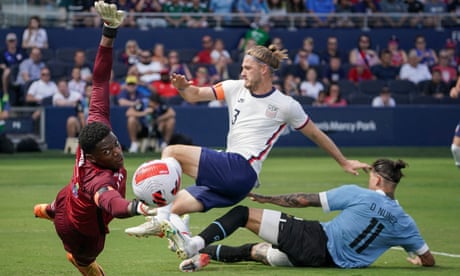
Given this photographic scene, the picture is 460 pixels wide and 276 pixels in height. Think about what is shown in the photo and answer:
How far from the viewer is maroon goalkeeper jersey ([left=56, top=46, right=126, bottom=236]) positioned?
26.3 ft

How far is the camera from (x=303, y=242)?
10.0 metres

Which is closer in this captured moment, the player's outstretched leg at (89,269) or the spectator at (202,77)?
the player's outstretched leg at (89,269)

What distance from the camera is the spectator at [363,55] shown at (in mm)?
29297

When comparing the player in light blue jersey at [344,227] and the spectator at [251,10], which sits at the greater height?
the player in light blue jersey at [344,227]

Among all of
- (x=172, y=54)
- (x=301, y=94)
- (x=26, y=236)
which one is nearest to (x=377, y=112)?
(x=301, y=94)

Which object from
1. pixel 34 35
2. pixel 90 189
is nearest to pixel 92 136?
pixel 90 189

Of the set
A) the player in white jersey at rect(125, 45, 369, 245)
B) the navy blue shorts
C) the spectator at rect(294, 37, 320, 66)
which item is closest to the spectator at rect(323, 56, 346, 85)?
the spectator at rect(294, 37, 320, 66)

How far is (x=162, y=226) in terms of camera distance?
7.50 m

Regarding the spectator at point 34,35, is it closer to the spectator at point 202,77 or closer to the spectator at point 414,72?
the spectator at point 202,77

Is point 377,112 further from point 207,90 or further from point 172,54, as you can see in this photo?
point 207,90

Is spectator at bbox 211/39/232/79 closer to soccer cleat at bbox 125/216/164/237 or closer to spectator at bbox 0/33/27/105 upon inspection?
spectator at bbox 0/33/27/105

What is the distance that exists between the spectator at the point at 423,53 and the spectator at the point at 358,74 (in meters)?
1.67

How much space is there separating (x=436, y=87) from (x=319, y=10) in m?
4.06

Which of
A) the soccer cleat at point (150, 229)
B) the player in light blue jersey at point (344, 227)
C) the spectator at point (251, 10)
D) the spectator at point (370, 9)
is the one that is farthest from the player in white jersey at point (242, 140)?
the spectator at point (370, 9)
